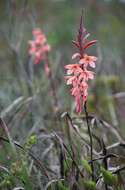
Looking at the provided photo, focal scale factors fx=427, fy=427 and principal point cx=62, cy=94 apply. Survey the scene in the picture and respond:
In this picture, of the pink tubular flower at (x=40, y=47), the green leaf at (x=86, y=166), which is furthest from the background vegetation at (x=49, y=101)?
the pink tubular flower at (x=40, y=47)

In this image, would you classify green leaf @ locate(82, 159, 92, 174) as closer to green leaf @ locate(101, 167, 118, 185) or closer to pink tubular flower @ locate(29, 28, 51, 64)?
green leaf @ locate(101, 167, 118, 185)

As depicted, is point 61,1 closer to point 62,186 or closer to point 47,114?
point 47,114

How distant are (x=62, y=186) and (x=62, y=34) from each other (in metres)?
7.75

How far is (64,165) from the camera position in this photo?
263cm

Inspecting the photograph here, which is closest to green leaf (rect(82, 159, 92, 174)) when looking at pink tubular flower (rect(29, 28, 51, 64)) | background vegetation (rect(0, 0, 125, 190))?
background vegetation (rect(0, 0, 125, 190))

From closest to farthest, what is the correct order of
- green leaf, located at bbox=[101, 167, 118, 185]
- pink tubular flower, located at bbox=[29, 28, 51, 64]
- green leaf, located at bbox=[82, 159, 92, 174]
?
green leaf, located at bbox=[101, 167, 118, 185] → green leaf, located at bbox=[82, 159, 92, 174] → pink tubular flower, located at bbox=[29, 28, 51, 64]

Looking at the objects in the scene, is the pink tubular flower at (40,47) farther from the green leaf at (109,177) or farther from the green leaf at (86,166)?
the green leaf at (109,177)

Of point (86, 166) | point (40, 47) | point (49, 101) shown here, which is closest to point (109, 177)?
point (86, 166)

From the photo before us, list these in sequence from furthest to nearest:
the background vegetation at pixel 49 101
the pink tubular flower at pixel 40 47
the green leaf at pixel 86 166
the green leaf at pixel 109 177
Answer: the pink tubular flower at pixel 40 47 < the background vegetation at pixel 49 101 < the green leaf at pixel 86 166 < the green leaf at pixel 109 177

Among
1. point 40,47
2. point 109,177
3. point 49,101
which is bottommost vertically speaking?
point 109,177

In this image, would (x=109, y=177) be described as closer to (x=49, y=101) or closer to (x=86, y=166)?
(x=86, y=166)

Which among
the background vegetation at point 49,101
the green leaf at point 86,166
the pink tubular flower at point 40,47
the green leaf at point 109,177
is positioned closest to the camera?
the green leaf at point 109,177

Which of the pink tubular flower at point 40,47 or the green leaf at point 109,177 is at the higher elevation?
the pink tubular flower at point 40,47

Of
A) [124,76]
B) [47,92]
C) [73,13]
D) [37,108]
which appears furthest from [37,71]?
[73,13]
